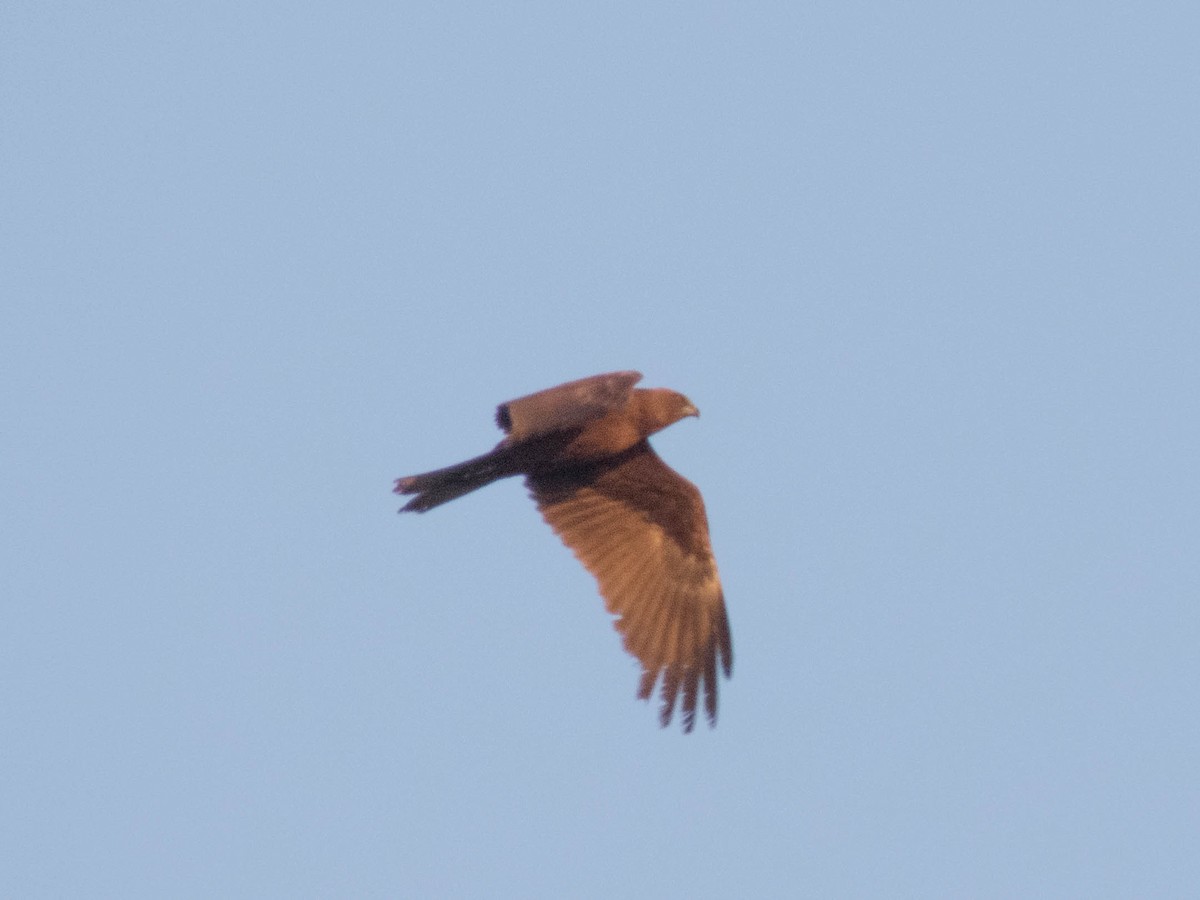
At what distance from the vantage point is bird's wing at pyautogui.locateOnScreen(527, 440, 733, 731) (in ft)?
33.2

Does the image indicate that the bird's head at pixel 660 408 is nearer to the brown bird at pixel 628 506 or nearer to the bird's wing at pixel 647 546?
the brown bird at pixel 628 506

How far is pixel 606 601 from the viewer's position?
10.1 metres

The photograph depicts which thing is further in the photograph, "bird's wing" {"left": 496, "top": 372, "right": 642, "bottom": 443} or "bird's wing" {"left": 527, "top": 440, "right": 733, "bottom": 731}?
"bird's wing" {"left": 527, "top": 440, "right": 733, "bottom": 731}

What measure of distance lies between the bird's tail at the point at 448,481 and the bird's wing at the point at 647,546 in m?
1.06

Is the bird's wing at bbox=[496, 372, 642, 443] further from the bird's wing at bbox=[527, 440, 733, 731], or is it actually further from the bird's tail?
the bird's wing at bbox=[527, 440, 733, 731]

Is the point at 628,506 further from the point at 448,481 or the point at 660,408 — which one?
the point at 448,481

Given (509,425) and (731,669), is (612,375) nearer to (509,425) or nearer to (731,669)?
(509,425)

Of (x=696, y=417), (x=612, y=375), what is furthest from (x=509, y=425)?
(x=696, y=417)

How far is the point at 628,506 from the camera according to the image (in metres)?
10.7

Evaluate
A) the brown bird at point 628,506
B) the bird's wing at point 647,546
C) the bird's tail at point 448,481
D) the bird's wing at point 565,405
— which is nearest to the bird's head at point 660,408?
the brown bird at point 628,506

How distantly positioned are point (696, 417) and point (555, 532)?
1.36 metres

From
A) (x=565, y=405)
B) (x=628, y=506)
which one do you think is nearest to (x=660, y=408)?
(x=565, y=405)

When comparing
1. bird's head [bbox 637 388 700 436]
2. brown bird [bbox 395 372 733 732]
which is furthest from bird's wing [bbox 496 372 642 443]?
bird's head [bbox 637 388 700 436]

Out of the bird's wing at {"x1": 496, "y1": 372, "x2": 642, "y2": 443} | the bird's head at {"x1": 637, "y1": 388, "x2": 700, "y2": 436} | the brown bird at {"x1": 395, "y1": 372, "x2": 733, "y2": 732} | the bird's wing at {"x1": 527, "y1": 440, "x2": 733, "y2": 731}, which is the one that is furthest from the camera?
the bird's wing at {"x1": 527, "y1": 440, "x2": 733, "y2": 731}
